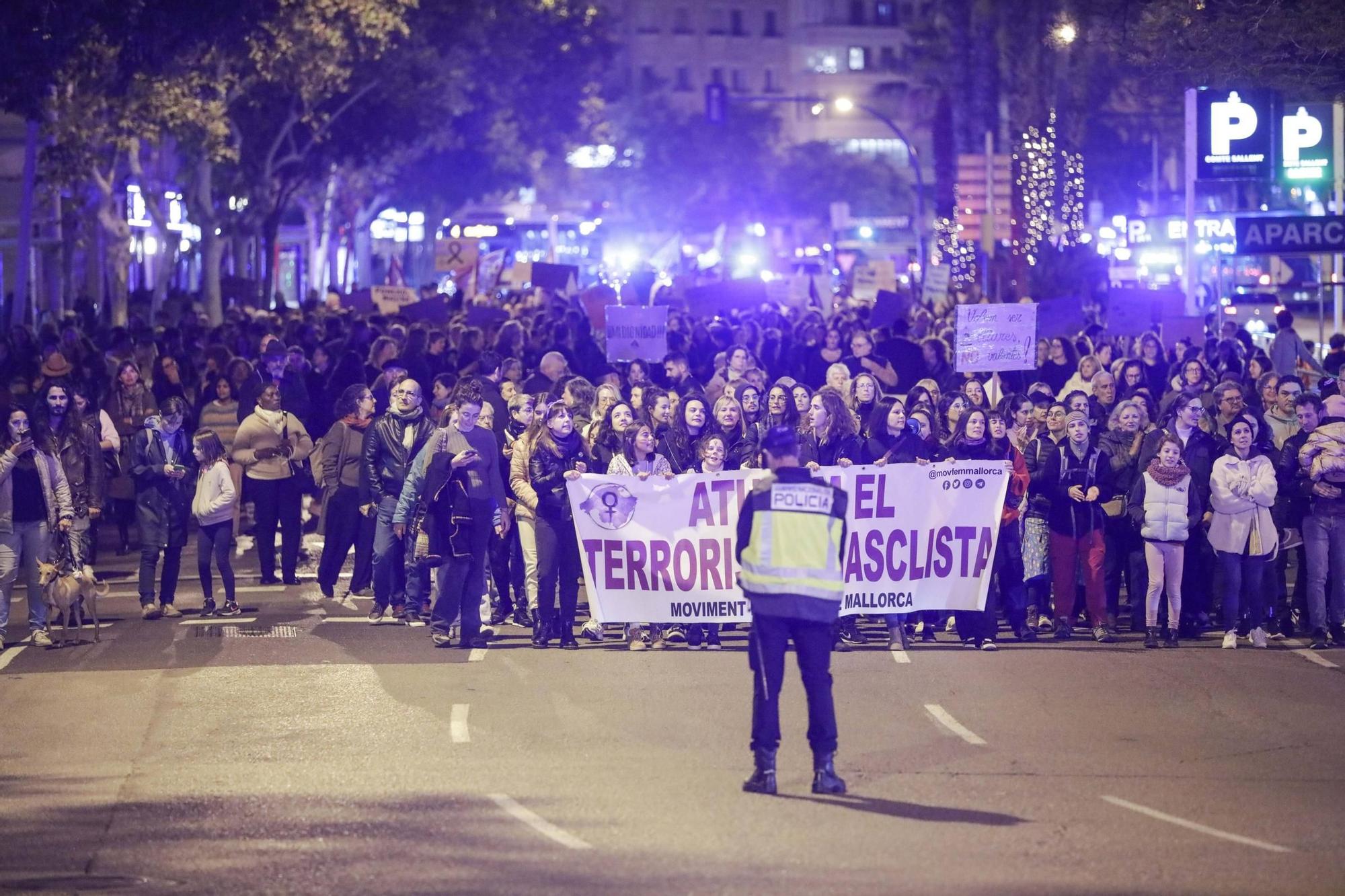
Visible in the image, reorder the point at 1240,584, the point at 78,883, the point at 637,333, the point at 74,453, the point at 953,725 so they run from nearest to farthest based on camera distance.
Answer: the point at 78,883 → the point at 953,725 → the point at 1240,584 → the point at 74,453 → the point at 637,333

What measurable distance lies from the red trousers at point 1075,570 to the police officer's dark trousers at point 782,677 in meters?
4.91

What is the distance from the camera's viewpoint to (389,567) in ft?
49.8

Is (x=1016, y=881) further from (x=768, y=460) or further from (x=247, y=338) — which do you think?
(x=247, y=338)

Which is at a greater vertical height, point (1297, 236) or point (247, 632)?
point (1297, 236)

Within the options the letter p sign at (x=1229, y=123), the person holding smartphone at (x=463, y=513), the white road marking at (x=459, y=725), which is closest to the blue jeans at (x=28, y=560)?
the person holding smartphone at (x=463, y=513)

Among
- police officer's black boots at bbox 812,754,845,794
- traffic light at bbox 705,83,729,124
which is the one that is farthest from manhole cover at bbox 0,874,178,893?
traffic light at bbox 705,83,729,124

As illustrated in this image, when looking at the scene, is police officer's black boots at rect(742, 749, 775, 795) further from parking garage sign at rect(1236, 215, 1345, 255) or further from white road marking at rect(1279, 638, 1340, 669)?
parking garage sign at rect(1236, 215, 1345, 255)

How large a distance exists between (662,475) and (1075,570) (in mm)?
3008

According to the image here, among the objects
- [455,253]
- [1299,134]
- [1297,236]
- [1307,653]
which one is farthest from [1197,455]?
[455,253]

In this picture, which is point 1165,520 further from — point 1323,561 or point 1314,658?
point 1314,658

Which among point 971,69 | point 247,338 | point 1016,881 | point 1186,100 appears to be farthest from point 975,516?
point 971,69

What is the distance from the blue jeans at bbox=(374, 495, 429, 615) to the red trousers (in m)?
4.61

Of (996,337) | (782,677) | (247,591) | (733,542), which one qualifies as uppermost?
(996,337)

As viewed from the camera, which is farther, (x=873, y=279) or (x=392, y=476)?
(x=873, y=279)
